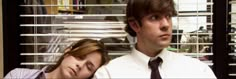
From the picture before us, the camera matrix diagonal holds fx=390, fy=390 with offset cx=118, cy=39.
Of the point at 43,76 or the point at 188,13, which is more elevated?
the point at 188,13

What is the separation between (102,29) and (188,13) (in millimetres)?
478

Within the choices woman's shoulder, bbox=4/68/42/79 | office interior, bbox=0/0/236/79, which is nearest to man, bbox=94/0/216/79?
woman's shoulder, bbox=4/68/42/79

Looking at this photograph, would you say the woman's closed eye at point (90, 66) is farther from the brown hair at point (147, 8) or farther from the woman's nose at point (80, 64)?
the brown hair at point (147, 8)

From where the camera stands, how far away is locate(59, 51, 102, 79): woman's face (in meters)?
1.61

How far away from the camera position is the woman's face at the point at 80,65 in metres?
1.61

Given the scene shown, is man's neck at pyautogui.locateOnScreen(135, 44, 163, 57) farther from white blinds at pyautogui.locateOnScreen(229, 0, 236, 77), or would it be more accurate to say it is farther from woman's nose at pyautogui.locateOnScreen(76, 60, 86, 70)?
white blinds at pyautogui.locateOnScreen(229, 0, 236, 77)

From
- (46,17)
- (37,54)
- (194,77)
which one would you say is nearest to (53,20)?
(46,17)

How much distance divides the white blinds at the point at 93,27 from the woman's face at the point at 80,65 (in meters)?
0.47

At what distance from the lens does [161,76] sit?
5.22 feet

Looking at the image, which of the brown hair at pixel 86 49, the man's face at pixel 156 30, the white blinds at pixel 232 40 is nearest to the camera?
the man's face at pixel 156 30

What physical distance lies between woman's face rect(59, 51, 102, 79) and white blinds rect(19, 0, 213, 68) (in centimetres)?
47

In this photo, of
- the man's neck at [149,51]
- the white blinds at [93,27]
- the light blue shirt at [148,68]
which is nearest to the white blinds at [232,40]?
the white blinds at [93,27]

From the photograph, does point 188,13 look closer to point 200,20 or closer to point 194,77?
point 200,20

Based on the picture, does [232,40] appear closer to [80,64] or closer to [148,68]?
[148,68]
